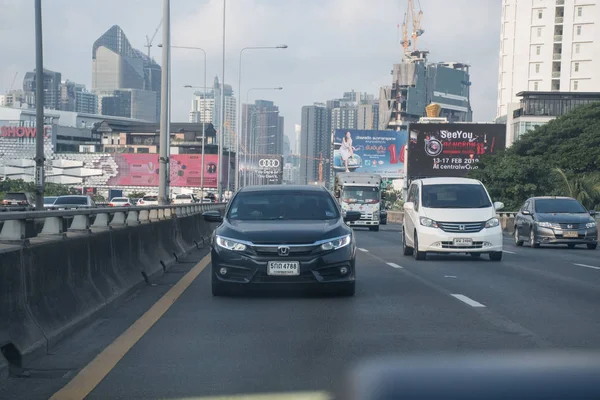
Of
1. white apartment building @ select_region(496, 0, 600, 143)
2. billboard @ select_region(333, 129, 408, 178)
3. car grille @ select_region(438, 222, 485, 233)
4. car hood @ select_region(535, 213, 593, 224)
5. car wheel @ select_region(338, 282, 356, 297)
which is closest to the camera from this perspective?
car wheel @ select_region(338, 282, 356, 297)

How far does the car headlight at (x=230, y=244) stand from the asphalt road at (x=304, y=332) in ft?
2.22

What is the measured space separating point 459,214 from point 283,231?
9.15 m

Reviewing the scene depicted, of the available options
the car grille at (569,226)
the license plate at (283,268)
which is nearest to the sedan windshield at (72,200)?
the car grille at (569,226)

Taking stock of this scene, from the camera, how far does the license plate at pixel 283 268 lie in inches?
462

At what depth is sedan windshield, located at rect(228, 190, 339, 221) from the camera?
13109mm

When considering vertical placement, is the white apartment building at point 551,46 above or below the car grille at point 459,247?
above

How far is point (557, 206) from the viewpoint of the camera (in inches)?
1130

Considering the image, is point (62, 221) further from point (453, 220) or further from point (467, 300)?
point (453, 220)

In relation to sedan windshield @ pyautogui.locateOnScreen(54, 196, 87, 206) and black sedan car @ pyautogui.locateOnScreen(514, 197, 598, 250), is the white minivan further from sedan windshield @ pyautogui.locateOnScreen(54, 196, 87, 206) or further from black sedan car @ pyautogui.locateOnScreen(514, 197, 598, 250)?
sedan windshield @ pyautogui.locateOnScreen(54, 196, 87, 206)

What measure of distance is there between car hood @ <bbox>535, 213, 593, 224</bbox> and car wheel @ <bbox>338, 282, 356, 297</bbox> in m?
16.6

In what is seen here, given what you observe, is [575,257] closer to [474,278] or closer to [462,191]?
[462,191]

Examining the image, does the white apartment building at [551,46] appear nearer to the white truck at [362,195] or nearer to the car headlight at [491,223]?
the white truck at [362,195]

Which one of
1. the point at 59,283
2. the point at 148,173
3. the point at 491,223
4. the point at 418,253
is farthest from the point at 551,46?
the point at 59,283

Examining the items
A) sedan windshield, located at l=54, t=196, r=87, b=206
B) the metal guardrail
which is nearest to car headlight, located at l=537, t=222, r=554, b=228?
the metal guardrail
